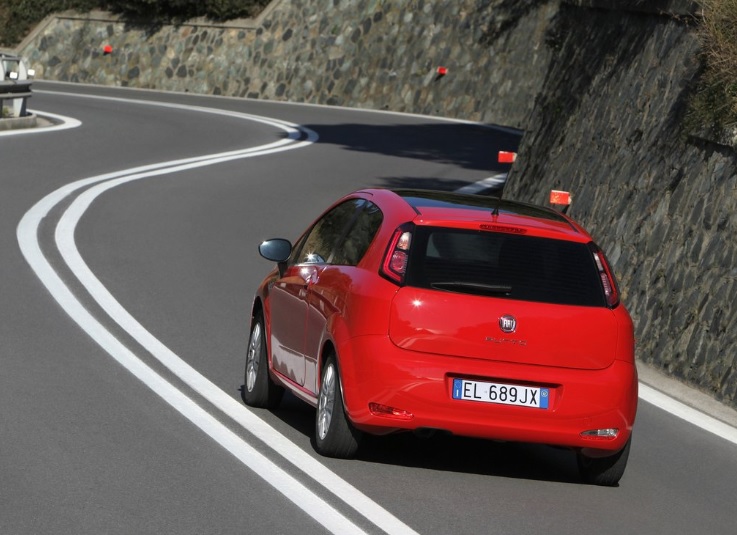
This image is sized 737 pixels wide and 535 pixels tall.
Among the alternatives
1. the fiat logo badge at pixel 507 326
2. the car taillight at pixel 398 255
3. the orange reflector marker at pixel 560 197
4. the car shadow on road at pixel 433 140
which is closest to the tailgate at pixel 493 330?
the fiat logo badge at pixel 507 326

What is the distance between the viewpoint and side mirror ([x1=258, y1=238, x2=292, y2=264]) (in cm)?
973

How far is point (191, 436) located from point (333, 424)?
2.87 ft

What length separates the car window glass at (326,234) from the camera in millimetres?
9336

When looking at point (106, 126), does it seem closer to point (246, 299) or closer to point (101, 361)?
point (246, 299)

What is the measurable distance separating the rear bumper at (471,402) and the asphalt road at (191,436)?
1.03 feet

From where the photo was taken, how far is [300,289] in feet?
30.8

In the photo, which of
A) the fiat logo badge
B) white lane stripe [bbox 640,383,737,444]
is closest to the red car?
the fiat logo badge

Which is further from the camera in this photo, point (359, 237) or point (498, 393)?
point (359, 237)

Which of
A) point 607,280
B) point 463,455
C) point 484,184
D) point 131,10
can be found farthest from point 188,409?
point 131,10

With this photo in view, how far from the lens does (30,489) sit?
738cm

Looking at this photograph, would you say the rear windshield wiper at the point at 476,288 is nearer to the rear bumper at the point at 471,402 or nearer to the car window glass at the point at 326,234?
the rear bumper at the point at 471,402

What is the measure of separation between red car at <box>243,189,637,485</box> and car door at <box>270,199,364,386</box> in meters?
Result: 0.43

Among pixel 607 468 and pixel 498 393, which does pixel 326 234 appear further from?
pixel 607 468

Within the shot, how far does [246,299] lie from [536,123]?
7.84 meters
